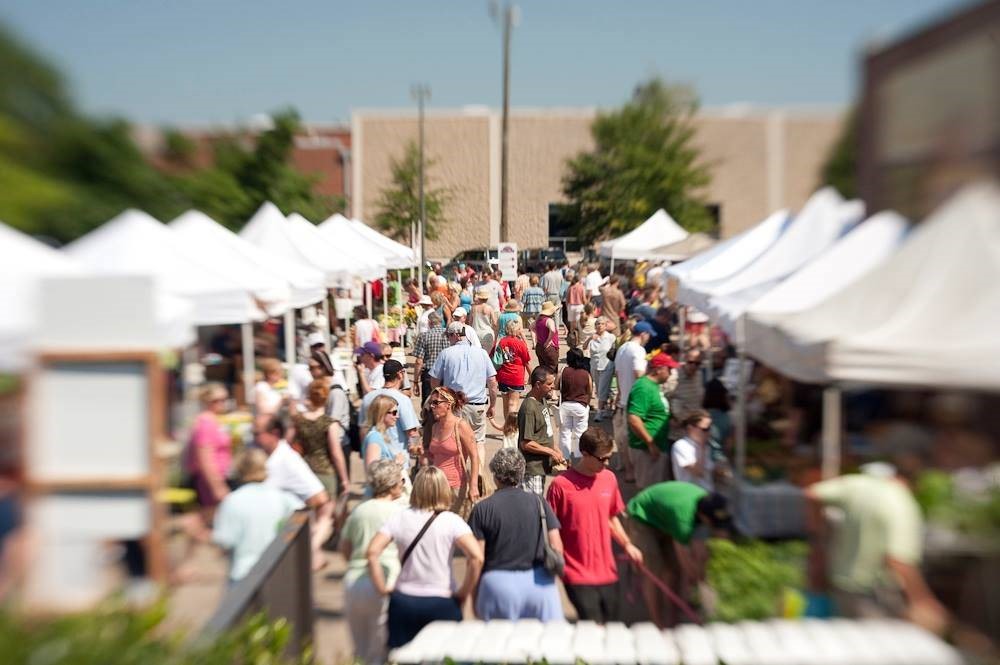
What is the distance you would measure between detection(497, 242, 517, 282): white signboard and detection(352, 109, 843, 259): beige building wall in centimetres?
64

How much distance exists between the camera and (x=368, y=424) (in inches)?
259

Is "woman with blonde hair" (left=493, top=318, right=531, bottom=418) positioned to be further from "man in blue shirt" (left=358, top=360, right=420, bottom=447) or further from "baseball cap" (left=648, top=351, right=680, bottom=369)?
"man in blue shirt" (left=358, top=360, right=420, bottom=447)

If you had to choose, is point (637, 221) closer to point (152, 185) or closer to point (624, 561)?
point (624, 561)

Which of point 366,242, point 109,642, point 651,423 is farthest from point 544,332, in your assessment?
point 109,642

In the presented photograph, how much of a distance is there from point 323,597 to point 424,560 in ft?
4.86

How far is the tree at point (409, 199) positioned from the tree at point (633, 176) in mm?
1975

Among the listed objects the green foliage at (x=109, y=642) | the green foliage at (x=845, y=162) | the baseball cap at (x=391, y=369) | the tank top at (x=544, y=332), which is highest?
the green foliage at (x=845, y=162)

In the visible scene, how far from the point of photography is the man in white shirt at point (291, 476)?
546 cm

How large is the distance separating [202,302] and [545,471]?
113 inches

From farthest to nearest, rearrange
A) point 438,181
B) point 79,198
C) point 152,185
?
point 438,181 → point 152,185 → point 79,198

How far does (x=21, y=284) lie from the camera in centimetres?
252

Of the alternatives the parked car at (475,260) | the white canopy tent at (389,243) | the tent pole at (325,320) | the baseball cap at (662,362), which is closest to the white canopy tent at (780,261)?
the baseball cap at (662,362)

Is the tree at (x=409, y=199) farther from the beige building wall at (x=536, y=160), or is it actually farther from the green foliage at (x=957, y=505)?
the green foliage at (x=957, y=505)

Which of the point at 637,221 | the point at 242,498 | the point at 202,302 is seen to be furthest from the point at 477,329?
the point at 242,498
